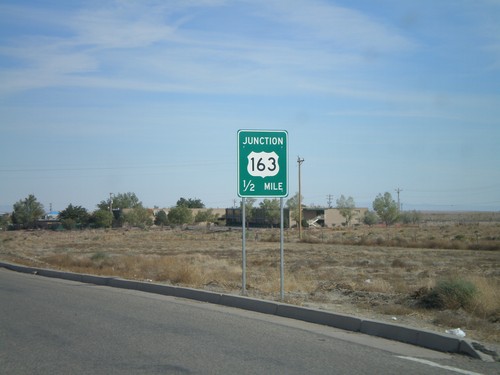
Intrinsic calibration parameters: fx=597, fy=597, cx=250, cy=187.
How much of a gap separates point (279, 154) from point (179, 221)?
115 metres

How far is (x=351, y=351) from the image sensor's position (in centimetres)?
927

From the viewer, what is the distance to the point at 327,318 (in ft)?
38.9

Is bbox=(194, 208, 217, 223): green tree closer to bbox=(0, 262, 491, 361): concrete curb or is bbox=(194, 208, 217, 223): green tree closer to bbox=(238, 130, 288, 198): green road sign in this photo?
bbox=(0, 262, 491, 361): concrete curb

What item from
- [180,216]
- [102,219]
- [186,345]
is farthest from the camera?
[180,216]

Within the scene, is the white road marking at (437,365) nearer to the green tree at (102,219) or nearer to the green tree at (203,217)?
the green tree at (102,219)

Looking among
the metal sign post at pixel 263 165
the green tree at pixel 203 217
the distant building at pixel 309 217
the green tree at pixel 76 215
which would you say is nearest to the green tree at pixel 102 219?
the green tree at pixel 76 215

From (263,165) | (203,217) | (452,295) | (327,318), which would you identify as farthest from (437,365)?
(203,217)

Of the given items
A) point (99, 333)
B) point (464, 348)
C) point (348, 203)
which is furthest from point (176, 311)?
point (348, 203)

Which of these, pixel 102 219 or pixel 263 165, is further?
pixel 102 219

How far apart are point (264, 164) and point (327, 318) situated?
483 cm

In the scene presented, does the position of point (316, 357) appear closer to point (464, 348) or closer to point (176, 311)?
point (464, 348)

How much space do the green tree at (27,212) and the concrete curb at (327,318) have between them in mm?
126405

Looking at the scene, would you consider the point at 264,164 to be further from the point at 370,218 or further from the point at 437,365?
the point at 370,218

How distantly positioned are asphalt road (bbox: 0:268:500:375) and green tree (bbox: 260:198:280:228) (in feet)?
362
